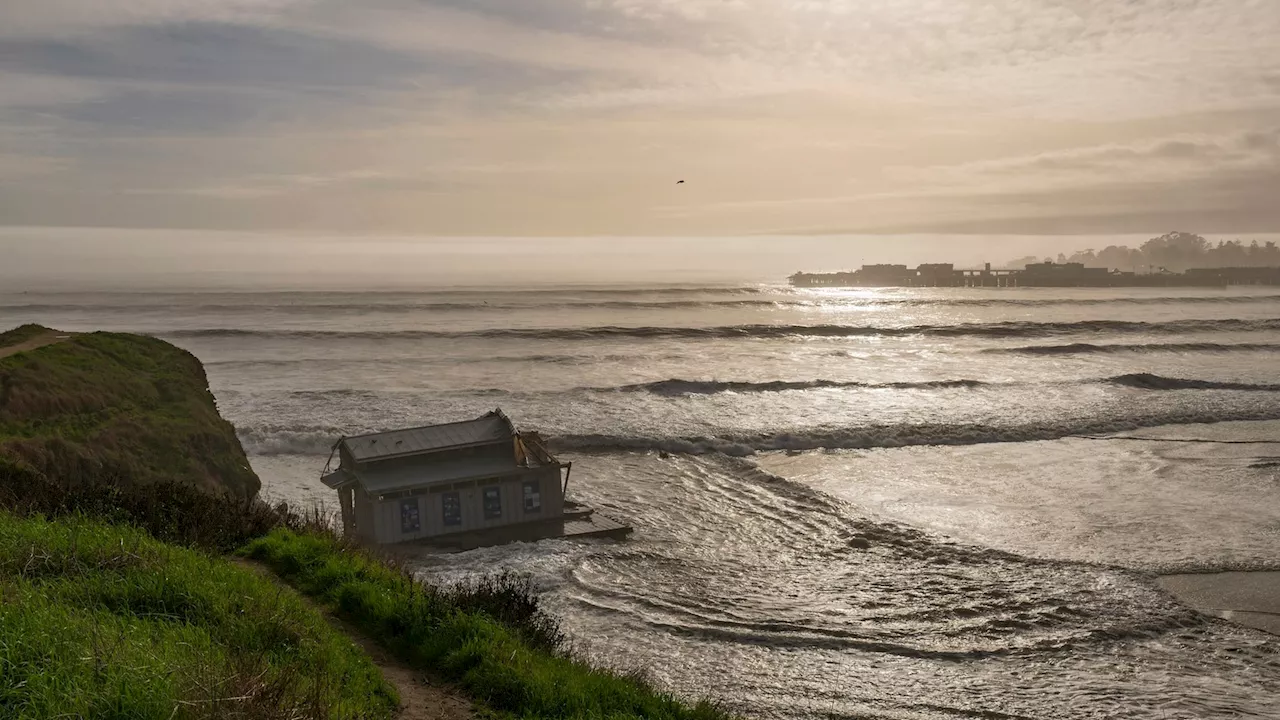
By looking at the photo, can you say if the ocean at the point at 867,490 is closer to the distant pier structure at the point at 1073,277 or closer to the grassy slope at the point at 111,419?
the grassy slope at the point at 111,419

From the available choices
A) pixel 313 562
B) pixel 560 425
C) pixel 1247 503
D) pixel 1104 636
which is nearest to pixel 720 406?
pixel 560 425

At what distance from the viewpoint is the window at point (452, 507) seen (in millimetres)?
17391

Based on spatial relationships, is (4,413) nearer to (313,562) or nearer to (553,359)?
(313,562)

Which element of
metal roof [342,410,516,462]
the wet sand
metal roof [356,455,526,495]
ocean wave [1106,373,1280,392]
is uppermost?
metal roof [342,410,516,462]

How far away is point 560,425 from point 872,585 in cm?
1734

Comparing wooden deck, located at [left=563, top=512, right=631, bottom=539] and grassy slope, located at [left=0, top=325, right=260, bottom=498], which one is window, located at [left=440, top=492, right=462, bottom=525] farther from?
grassy slope, located at [left=0, top=325, right=260, bottom=498]

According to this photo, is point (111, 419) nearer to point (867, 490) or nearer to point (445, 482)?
point (445, 482)

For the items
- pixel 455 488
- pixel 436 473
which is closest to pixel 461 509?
pixel 455 488

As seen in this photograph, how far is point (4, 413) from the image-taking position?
14.8 meters

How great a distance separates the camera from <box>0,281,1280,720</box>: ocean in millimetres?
11734

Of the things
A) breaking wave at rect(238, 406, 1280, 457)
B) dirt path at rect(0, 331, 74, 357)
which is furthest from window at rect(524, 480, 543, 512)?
dirt path at rect(0, 331, 74, 357)

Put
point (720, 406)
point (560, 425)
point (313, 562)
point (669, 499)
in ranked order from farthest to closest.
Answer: point (720, 406)
point (560, 425)
point (669, 499)
point (313, 562)

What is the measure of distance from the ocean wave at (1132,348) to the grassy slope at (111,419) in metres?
48.2

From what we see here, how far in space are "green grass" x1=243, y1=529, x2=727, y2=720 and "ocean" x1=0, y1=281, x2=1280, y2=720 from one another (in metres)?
2.74
